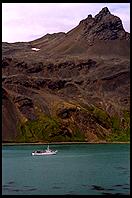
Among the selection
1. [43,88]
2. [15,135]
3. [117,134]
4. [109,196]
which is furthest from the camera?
[43,88]

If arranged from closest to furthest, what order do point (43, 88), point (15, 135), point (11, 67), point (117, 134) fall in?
point (15, 135) < point (117, 134) < point (43, 88) < point (11, 67)

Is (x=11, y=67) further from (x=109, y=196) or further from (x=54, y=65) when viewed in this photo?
(x=109, y=196)

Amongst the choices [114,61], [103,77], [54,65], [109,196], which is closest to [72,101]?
[103,77]

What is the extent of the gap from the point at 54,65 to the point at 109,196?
155 metres

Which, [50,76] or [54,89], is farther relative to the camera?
[50,76]

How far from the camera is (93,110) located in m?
140

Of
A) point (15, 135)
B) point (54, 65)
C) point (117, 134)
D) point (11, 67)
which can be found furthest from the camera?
point (54, 65)

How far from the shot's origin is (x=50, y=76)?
172625 millimetres

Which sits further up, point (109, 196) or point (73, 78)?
point (73, 78)

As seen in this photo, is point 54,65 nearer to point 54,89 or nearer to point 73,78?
point 73,78

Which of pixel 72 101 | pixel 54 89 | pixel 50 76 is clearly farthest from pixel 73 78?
pixel 72 101

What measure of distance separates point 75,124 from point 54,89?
2564 cm

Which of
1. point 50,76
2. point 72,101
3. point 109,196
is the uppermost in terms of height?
point 50,76

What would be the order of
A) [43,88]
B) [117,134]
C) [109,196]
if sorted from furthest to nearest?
[43,88] → [117,134] → [109,196]
